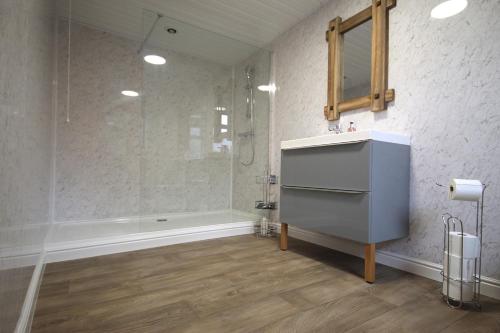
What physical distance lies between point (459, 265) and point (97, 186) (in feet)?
10.2

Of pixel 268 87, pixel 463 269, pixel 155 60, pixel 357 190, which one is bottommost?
pixel 463 269

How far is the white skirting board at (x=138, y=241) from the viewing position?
1.73 meters

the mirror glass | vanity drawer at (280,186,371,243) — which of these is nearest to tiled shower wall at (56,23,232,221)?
vanity drawer at (280,186,371,243)

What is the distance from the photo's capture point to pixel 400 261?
5.48 feet

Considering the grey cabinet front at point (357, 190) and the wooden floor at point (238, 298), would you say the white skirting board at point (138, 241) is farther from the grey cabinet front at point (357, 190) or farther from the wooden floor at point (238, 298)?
the grey cabinet front at point (357, 190)

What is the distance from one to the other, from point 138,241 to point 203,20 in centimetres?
216

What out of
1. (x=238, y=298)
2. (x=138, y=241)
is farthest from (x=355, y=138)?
(x=138, y=241)

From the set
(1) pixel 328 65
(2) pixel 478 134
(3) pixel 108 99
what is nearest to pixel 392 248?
(2) pixel 478 134

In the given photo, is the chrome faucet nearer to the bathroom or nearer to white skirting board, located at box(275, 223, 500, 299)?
the bathroom

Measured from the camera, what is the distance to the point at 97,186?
110 inches

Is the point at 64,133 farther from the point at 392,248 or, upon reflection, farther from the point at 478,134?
the point at 478,134

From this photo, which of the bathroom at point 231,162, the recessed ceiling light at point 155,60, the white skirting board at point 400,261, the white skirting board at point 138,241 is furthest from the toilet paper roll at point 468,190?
the recessed ceiling light at point 155,60

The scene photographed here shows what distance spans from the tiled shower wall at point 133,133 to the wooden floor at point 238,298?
1129 mm

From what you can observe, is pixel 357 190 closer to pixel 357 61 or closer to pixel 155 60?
pixel 357 61
